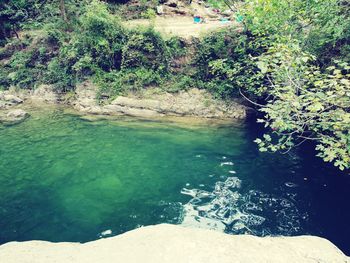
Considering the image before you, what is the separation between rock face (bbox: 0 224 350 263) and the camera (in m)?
4.12

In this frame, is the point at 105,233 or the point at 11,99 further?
the point at 11,99

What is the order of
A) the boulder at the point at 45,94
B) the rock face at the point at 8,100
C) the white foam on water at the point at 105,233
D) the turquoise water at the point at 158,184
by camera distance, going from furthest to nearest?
the boulder at the point at 45,94, the rock face at the point at 8,100, the turquoise water at the point at 158,184, the white foam on water at the point at 105,233

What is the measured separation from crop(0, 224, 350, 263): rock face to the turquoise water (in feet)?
6.78

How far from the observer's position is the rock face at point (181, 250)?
13.5ft

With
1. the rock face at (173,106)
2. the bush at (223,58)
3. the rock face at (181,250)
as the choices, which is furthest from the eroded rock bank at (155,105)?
the rock face at (181,250)

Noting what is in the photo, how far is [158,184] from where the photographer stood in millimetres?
9023

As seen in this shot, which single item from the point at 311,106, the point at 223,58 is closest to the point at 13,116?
the point at 223,58

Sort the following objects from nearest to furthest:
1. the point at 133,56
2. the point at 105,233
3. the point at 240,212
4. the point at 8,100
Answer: the point at 105,233, the point at 240,212, the point at 133,56, the point at 8,100

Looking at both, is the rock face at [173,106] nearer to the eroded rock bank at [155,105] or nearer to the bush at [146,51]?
the eroded rock bank at [155,105]

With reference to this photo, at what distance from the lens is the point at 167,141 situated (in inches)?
465

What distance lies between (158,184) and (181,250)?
4813mm

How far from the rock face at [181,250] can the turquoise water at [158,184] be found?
2.07 m

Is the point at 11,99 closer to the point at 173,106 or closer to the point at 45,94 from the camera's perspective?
the point at 45,94

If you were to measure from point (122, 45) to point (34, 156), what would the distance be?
26.6 ft
